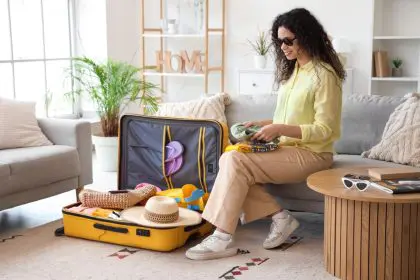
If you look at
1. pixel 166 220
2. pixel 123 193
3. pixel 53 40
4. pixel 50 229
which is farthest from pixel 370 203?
pixel 53 40

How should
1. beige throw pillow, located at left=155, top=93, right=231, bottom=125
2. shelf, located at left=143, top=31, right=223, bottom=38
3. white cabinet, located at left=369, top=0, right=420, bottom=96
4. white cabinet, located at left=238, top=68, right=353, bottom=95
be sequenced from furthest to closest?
shelf, located at left=143, top=31, right=223, bottom=38 < white cabinet, located at left=238, top=68, right=353, bottom=95 < white cabinet, located at left=369, top=0, right=420, bottom=96 < beige throw pillow, located at left=155, top=93, right=231, bottom=125

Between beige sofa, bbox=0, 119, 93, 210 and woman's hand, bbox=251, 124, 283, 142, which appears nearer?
woman's hand, bbox=251, 124, 283, 142

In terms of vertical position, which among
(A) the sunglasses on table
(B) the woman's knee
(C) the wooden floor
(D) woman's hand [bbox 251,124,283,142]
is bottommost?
(C) the wooden floor

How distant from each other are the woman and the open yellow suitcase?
0.20 m

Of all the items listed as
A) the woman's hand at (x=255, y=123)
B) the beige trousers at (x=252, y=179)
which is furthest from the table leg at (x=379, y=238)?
the woman's hand at (x=255, y=123)

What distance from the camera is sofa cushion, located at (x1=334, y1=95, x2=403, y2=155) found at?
373 cm

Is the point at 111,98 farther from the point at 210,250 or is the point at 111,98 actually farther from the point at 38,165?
the point at 210,250

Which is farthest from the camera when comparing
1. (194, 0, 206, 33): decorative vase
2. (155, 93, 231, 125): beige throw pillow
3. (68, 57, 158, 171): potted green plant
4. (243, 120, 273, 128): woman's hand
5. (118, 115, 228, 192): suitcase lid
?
(194, 0, 206, 33): decorative vase

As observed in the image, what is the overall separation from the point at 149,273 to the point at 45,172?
1.13 meters

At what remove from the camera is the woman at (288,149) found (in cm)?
312

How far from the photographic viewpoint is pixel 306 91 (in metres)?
3.24

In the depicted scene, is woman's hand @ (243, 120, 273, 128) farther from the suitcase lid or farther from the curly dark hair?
the curly dark hair

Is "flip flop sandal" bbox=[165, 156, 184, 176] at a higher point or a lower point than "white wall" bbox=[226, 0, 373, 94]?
lower

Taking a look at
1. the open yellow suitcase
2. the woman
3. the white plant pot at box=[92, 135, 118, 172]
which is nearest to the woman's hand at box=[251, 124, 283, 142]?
the woman
